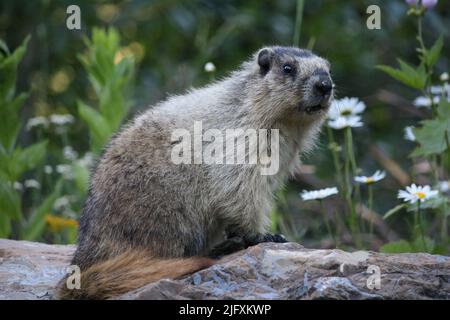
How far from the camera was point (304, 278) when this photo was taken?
14.3 ft

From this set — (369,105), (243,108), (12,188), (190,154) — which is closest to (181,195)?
(190,154)

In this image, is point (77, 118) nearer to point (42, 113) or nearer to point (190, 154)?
point (42, 113)

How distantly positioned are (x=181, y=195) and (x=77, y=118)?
5149mm

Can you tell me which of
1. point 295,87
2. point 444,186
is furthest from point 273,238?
point 444,186

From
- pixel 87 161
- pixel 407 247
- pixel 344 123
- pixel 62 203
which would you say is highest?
pixel 344 123

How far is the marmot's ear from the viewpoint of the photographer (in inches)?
224

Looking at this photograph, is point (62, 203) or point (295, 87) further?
point (62, 203)

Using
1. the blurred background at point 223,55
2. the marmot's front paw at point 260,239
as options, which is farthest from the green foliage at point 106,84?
the marmot's front paw at point 260,239

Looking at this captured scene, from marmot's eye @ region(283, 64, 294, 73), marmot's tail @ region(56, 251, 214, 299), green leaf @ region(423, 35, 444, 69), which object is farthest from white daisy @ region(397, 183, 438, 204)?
marmot's tail @ region(56, 251, 214, 299)

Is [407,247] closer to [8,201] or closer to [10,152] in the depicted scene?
[8,201]

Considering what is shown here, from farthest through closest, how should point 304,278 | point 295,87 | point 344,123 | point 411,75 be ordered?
point 344,123 → point 411,75 → point 295,87 → point 304,278

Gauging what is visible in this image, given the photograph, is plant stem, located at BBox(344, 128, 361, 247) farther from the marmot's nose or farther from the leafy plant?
the leafy plant

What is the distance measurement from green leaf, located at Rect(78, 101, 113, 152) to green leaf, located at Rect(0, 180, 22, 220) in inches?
34.5

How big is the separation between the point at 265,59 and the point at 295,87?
0.35m
